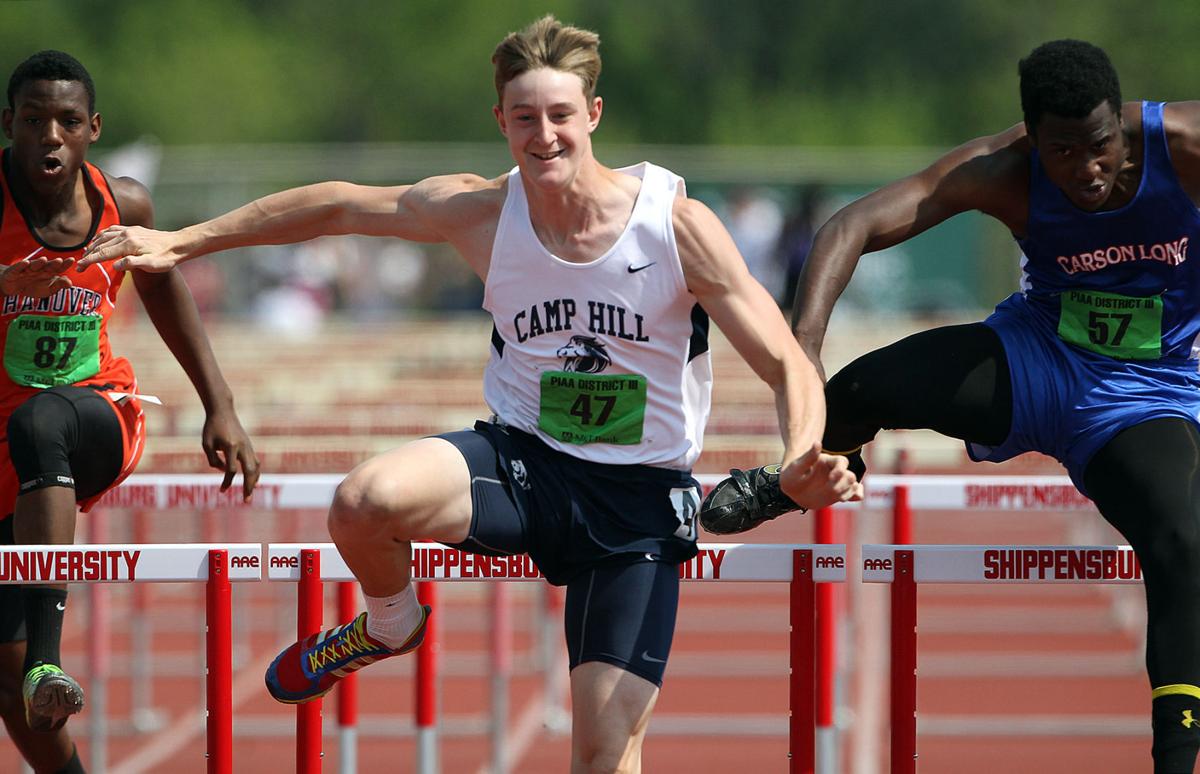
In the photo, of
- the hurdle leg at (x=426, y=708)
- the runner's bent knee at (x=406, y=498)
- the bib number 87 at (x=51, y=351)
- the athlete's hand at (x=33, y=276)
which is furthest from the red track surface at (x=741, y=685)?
the athlete's hand at (x=33, y=276)

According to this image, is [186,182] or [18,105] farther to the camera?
[186,182]

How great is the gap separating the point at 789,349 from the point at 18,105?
221 cm

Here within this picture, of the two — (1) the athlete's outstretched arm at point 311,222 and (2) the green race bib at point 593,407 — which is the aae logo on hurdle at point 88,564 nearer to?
(1) the athlete's outstretched arm at point 311,222

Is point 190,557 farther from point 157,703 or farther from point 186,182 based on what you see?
point 186,182

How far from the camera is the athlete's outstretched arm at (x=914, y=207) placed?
4094mm

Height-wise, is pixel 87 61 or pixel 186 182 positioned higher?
pixel 87 61

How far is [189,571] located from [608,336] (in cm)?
114

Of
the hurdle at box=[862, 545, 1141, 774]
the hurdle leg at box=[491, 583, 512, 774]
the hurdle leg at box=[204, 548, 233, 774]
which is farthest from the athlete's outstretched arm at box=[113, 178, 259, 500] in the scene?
the hurdle leg at box=[491, 583, 512, 774]

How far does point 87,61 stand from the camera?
4228 cm

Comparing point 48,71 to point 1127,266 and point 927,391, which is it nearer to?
point 927,391

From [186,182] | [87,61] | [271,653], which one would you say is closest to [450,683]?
[271,653]

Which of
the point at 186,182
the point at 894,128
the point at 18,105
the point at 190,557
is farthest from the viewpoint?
the point at 894,128

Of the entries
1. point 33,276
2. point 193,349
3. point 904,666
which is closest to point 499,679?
point 193,349

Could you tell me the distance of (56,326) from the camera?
15.2ft
